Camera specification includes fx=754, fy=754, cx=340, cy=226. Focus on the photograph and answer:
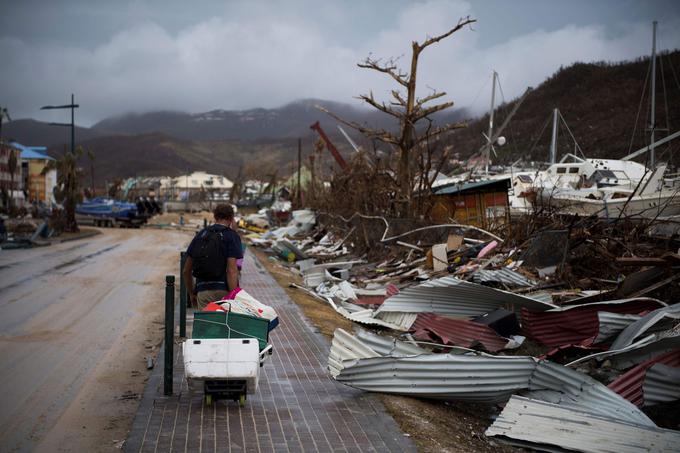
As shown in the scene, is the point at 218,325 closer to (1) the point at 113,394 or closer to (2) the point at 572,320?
(1) the point at 113,394

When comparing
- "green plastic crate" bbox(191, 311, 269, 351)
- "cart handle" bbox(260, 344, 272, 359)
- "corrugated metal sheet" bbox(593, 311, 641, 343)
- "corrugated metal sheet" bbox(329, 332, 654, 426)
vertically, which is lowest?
"corrugated metal sheet" bbox(329, 332, 654, 426)

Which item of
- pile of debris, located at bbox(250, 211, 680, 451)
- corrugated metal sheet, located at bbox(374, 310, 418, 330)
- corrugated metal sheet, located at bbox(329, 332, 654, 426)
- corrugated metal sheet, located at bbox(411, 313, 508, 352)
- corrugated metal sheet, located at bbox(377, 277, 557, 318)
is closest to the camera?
pile of debris, located at bbox(250, 211, 680, 451)

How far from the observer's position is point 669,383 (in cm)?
762

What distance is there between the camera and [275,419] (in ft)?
20.9

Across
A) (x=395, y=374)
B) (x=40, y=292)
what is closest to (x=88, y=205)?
(x=40, y=292)

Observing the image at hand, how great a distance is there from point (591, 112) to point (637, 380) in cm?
5617

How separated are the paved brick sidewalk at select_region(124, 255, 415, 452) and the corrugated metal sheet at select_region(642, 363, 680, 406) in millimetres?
2844

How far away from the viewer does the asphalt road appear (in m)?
6.48

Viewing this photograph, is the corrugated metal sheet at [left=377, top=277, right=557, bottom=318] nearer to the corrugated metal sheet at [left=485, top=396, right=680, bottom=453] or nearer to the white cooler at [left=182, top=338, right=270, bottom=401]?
the corrugated metal sheet at [left=485, top=396, right=680, bottom=453]

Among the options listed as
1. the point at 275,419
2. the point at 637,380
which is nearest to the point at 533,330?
the point at 637,380

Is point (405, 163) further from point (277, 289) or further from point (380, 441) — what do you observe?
point (380, 441)

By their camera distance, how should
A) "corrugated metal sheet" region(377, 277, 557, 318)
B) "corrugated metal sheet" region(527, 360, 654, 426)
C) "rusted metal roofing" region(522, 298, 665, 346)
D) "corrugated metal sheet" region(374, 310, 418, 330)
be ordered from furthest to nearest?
1. "corrugated metal sheet" region(374, 310, 418, 330)
2. "corrugated metal sheet" region(377, 277, 557, 318)
3. "rusted metal roofing" region(522, 298, 665, 346)
4. "corrugated metal sheet" region(527, 360, 654, 426)

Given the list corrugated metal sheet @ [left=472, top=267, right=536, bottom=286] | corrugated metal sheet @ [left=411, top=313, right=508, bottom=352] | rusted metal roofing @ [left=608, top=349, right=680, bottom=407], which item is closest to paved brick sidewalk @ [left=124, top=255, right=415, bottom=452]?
corrugated metal sheet @ [left=411, top=313, right=508, bottom=352]

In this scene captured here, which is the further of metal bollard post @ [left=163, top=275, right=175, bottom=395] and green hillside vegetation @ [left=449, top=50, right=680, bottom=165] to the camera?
green hillside vegetation @ [left=449, top=50, right=680, bottom=165]
